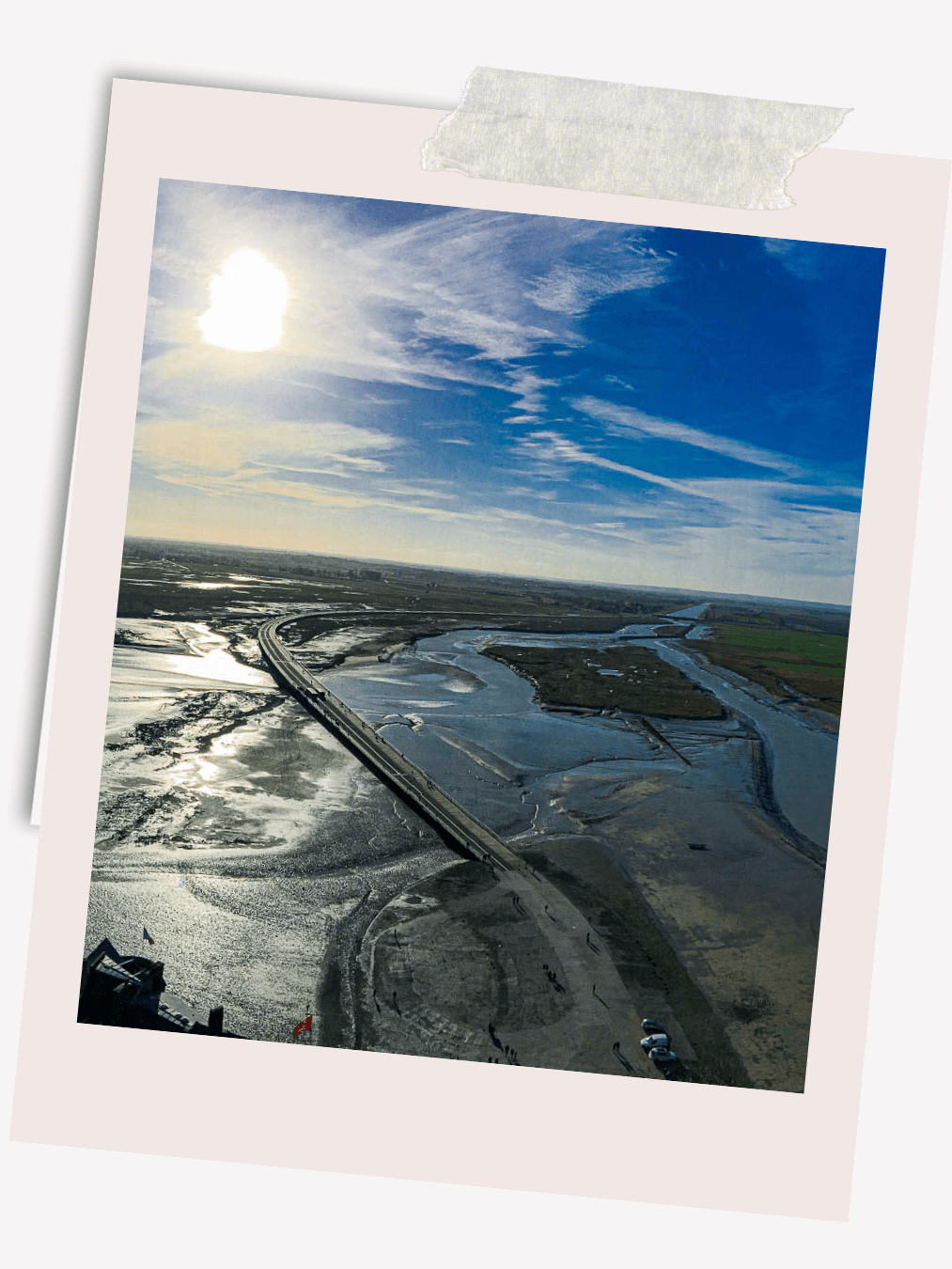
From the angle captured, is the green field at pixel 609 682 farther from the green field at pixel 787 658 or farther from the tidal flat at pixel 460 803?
the green field at pixel 787 658

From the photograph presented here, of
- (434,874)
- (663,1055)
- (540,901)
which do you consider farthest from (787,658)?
(434,874)

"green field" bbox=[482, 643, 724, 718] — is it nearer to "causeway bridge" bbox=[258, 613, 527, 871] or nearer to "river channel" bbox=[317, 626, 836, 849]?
"river channel" bbox=[317, 626, 836, 849]

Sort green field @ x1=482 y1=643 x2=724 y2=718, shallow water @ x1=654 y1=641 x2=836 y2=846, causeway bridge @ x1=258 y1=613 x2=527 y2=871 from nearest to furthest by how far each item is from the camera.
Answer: shallow water @ x1=654 y1=641 x2=836 y2=846 < causeway bridge @ x1=258 y1=613 x2=527 y2=871 < green field @ x1=482 y1=643 x2=724 y2=718

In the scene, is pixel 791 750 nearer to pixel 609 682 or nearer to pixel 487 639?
pixel 609 682

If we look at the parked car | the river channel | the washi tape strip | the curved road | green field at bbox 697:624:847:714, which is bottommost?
the parked car

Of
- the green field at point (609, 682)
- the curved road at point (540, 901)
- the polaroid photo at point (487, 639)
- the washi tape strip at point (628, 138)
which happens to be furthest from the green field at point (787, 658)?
the washi tape strip at point (628, 138)

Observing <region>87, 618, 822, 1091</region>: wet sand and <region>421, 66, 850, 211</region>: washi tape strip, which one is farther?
<region>87, 618, 822, 1091</region>: wet sand

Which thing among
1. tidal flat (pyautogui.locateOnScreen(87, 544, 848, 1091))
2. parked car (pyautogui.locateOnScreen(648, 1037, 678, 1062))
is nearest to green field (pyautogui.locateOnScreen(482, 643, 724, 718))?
tidal flat (pyautogui.locateOnScreen(87, 544, 848, 1091))
